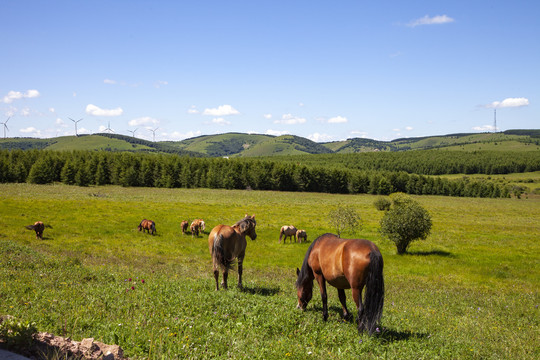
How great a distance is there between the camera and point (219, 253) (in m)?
11.7

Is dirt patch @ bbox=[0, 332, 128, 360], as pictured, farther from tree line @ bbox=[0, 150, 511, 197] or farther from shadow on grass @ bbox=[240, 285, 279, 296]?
tree line @ bbox=[0, 150, 511, 197]

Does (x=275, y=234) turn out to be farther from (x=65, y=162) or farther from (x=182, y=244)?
(x=65, y=162)

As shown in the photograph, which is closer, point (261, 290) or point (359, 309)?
point (359, 309)

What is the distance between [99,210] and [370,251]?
42326 mm

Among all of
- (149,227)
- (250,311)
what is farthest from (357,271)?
(149,227)

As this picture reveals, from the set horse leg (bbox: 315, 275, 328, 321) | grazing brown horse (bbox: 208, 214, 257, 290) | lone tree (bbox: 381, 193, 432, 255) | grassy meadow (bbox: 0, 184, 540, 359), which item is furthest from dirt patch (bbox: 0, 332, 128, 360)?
lone tree (bbox: 381, 193, 432, 255)

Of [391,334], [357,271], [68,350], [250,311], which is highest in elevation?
[357,271]

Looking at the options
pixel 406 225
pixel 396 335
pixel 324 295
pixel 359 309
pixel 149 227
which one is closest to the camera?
pixel 359 309

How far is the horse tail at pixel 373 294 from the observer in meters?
7.55

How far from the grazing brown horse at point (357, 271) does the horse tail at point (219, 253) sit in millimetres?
4105

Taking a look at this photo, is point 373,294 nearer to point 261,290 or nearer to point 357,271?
point 357,271

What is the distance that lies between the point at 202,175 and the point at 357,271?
102232 mm

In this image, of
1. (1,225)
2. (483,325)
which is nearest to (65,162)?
(1,225)

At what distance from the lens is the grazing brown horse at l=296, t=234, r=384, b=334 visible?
7570 millimetres
